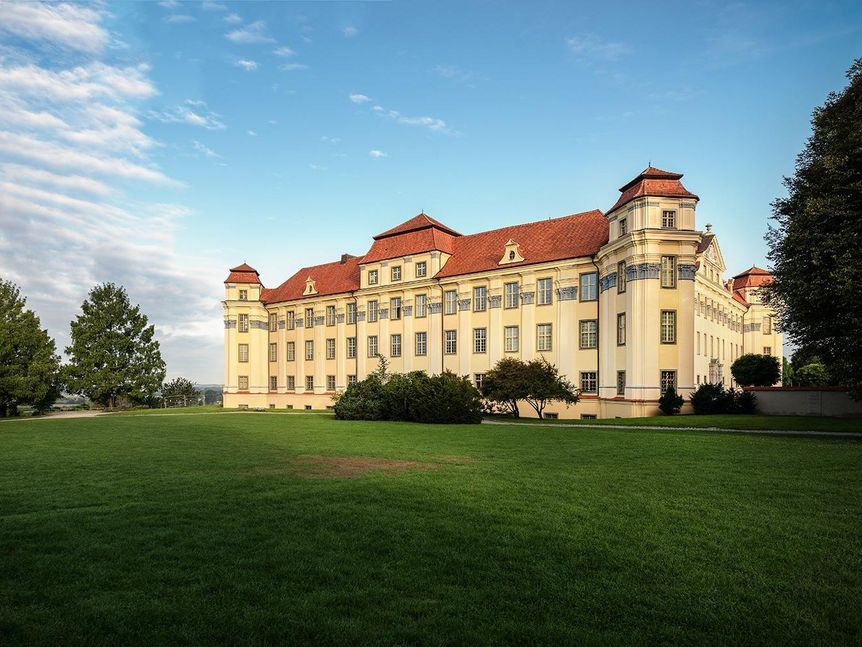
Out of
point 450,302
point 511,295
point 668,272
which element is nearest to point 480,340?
point 450,302

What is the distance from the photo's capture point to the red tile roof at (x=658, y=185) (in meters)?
32.2

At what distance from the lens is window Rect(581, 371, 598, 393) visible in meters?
37.2

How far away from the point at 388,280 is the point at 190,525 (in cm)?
4183

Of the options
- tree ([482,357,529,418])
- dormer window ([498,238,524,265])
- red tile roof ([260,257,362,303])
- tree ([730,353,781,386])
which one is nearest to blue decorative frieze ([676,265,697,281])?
tree ([482,357,529,418])

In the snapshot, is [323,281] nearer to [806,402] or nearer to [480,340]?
[480,340]

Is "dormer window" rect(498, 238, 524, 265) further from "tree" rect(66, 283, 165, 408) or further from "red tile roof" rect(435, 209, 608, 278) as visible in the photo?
"tree" rect(66, 283, 165, 408)

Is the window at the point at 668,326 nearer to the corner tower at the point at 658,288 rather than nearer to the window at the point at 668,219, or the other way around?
the corner tower at the point at 658,288

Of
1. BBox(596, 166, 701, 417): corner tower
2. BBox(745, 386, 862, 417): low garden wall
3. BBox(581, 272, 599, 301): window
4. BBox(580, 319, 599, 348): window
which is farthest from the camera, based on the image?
BBox(581, 272, 599, 301): window

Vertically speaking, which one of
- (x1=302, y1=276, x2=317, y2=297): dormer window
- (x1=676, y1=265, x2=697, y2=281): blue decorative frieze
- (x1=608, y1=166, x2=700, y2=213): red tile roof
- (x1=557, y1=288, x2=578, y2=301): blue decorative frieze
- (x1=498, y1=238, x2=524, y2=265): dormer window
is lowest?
(x1=557, y1=288, x2=578, y2=301): blue decorative frieze

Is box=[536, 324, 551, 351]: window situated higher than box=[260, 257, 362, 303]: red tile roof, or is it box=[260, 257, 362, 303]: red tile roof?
box=[260, 257, 362, 303]: red tile roof

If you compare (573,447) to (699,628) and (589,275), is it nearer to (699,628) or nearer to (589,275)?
(699,628)

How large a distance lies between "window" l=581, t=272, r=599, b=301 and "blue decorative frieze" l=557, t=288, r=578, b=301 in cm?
52

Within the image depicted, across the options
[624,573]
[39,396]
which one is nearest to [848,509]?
[624,573]

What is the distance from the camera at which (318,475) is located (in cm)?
1173
